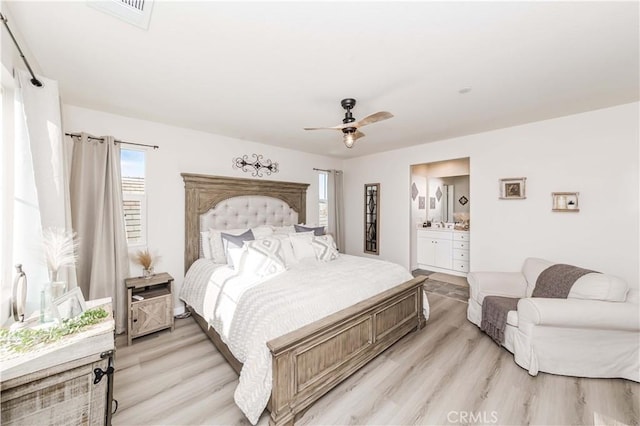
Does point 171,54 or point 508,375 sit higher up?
point 171,54

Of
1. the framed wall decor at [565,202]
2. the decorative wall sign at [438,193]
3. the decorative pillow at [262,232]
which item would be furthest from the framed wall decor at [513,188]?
the decorative pillow at [262,232]

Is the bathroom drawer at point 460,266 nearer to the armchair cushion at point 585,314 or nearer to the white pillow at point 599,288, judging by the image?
the white pillow at point 599,288

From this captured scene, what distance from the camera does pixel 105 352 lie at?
4.28 ft

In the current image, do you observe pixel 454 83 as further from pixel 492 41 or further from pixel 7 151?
pixel 7 151

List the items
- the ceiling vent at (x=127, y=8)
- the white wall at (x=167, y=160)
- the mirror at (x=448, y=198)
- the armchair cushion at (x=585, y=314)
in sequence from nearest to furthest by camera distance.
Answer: the ceiling vent at (x=127, y=8) → the armchair cushion at (x=585, y=314) → the white wall at (x=167, y=160) → the mirror at (x=448, y=198)

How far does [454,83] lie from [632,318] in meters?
2.31

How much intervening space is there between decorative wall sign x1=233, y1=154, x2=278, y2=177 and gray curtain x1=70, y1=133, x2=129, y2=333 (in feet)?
4.87

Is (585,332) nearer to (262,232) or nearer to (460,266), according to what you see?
(460,266)

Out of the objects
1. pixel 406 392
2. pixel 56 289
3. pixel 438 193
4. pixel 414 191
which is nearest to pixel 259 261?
pixel 56 289

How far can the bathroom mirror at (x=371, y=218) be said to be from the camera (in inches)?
200

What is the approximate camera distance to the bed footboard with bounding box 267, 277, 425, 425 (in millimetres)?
1628

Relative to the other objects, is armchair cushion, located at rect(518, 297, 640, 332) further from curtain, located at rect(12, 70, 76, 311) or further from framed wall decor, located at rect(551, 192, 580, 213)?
curtain, located at rect(12, 70, 76, 311)

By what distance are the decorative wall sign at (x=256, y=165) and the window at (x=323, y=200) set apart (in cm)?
112

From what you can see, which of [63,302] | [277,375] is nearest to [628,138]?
[277,375]
